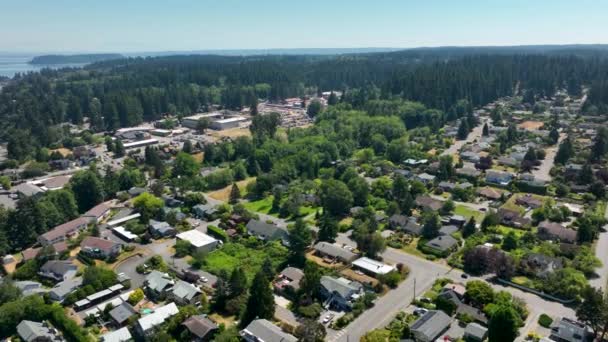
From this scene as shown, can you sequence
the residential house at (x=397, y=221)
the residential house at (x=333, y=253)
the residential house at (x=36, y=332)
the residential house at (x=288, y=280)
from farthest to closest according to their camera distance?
the residential house at (x=397, y=221) < the residential house at (x=333, y=253) < the residential house at (x=288, y=280) < the residential house at (x=36, y=332)

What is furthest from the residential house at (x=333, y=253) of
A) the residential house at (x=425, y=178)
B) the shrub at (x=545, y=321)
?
the residential house at (x=425, y=178)

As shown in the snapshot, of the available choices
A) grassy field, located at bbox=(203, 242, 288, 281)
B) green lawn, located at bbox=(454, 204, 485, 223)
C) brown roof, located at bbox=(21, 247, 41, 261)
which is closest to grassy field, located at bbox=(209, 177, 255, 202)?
grassy field, located at bbox=(203, 242, 288, 281)

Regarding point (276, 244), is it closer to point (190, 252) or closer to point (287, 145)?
point (190, 252)

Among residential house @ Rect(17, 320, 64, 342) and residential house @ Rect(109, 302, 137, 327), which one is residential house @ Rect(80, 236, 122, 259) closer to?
residential house @ Rect(109, 302, 137, 327)

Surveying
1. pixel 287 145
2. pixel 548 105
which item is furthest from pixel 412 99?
pixel 287 145

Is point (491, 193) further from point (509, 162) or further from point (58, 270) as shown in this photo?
point (58, 270)

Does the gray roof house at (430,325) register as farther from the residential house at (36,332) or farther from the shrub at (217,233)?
the residential house at (36,332)
